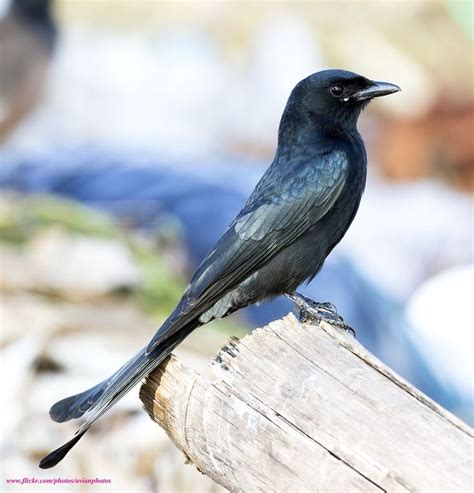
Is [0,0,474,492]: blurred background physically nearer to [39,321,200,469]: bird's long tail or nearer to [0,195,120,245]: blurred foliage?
[0,195,120,245]: blurred foliage


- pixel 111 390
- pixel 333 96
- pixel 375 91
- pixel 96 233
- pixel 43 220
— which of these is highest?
pixel 375 91

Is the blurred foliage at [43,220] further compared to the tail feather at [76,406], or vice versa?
the blurred foliage at [43,220]

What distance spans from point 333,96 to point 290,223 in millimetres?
615

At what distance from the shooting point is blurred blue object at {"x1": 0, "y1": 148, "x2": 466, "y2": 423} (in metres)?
7.57

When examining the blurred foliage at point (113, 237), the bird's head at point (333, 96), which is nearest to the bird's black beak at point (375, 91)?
the bird's head at point (333, 96)

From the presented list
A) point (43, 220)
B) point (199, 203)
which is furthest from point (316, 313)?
point (199, 203)

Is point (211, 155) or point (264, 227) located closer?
point (264, 227)

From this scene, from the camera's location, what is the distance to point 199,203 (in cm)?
870

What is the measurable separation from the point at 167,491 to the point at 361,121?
21.1ft

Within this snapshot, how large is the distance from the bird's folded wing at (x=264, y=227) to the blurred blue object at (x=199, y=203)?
373cm

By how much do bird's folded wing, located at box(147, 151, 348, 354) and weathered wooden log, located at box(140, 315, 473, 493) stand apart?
0.48m

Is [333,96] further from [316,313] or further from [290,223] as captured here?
[316,313]

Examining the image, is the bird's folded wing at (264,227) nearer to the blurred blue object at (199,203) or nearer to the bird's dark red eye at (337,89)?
the bird's dark red eye at (337,89)

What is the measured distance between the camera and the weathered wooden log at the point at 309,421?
7.97 ft
